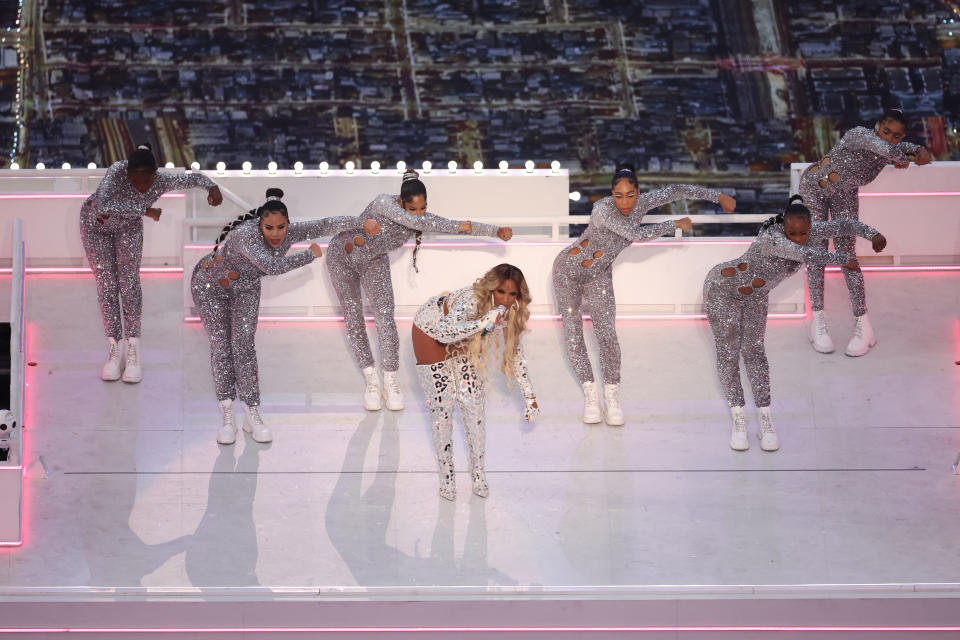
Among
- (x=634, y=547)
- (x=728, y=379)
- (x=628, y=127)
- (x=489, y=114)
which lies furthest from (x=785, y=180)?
(x=634, y=547)

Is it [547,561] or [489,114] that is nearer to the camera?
[547,561]

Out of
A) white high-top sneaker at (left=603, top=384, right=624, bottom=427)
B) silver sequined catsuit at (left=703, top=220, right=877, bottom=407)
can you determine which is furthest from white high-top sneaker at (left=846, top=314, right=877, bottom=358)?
white high-top sneaker at (left=603, top=384, right=624, bottom=427)

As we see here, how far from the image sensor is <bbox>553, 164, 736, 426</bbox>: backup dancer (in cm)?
713

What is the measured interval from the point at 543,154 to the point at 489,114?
0.50m

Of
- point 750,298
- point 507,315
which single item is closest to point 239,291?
point 507,315

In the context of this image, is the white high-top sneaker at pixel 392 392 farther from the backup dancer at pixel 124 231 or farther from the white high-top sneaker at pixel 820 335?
the white high-top sneaker at pixel 820 335

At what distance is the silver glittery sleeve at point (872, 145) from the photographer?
25.4 ft

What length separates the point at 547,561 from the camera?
21.0 ft

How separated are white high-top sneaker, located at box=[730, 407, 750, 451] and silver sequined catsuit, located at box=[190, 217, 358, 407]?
202 cm

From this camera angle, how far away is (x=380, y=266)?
7.32 m

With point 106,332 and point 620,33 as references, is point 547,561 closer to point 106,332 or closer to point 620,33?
point 106,332

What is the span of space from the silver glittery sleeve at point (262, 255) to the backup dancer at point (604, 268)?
4.11ft

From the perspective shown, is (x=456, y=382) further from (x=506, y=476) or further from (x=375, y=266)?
(x=375, y=266)

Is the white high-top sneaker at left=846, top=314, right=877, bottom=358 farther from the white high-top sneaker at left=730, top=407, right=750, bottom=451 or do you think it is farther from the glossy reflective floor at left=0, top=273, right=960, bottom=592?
the white high-top sneaker at left=730, top=407, right=750, bottom=451
